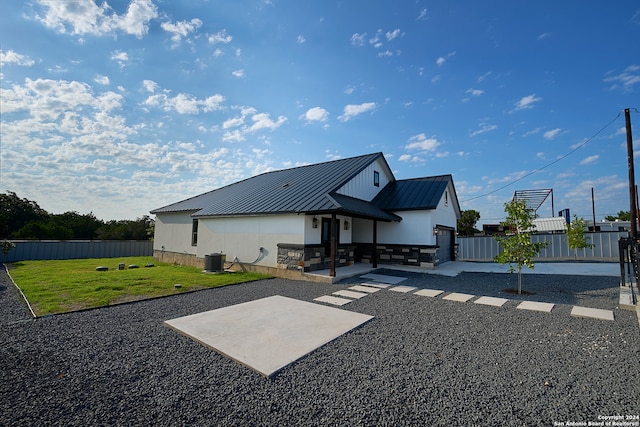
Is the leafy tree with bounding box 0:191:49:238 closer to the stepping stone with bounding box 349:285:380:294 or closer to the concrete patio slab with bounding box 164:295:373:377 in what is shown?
the concrete patio slab with bounding box 164:295:373:377

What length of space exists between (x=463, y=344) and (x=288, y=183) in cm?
1254

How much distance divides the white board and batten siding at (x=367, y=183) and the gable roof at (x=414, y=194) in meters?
0.42

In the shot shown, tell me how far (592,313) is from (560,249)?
1500cm

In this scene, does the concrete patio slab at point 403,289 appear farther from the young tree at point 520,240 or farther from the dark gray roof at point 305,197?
the dark gray roof at point 305,197

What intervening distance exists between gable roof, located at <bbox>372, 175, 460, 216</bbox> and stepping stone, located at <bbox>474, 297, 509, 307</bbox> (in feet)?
22.0

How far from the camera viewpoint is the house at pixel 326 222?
11.2 metres

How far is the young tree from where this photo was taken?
842 cm

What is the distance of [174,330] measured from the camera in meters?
5.09

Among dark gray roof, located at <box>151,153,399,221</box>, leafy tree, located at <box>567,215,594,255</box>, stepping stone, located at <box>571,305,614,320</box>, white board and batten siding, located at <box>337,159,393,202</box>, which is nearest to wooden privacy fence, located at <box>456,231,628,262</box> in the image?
leafy tree, located at <box>567,215,594,255</box>

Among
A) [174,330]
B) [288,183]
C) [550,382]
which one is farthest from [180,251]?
[550,382]

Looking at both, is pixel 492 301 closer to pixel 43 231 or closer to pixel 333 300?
pixel 333 300

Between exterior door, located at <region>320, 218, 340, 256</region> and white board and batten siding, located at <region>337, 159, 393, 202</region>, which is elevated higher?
white board and batten siding, located at <region>337, 159, 393, 202</region>

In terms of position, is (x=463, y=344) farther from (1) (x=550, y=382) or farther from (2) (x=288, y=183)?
(2) (x=288, y=183)

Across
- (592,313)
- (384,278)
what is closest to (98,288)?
A: (384,278)
